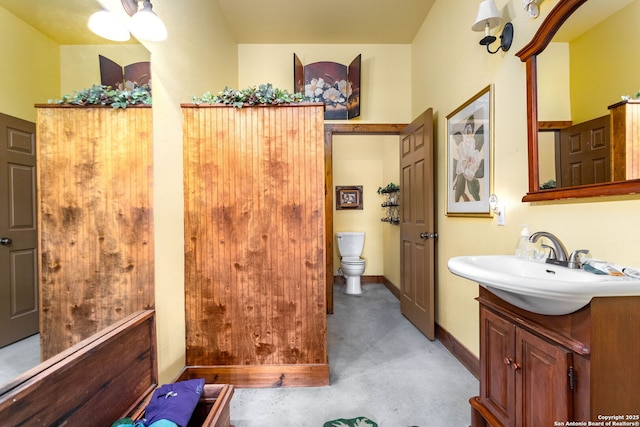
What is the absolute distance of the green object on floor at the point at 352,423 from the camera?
1.54m

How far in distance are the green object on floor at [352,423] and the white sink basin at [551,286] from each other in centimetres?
106

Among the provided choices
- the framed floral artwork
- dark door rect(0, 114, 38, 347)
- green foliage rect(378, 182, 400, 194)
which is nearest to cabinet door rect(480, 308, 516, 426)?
the framed floral artwork

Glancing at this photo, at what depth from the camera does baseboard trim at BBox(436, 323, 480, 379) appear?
78.5 inches

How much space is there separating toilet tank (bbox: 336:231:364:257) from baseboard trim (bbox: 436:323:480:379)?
1.86 metres

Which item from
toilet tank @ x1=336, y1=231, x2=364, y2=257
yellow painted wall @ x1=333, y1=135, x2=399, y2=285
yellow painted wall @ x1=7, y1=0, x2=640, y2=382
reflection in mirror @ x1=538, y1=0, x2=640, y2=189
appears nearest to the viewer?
reflection in mirror @ x1=538, y1=0, x2=640, y2=189

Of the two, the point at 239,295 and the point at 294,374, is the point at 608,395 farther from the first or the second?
the point at 239,295

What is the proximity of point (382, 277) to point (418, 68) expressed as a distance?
3.08m

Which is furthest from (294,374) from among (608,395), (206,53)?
(206,53)

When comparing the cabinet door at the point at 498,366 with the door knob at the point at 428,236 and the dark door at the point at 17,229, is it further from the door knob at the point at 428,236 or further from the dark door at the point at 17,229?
the dark door at the point at 17,229

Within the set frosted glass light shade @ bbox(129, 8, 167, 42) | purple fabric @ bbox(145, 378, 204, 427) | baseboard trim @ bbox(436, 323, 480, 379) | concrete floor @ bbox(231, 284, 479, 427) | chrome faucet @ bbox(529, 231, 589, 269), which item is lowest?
concrete floor @ bbox(231, 284, 479, 427)

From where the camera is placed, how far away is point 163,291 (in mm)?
1669

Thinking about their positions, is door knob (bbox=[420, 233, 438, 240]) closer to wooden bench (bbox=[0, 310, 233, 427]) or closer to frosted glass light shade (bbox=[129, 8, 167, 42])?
wooden bench (bbox=[0, 310, 233, 427])

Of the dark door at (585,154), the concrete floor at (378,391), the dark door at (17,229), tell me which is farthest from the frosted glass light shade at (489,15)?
the concrete floor at (378,391)

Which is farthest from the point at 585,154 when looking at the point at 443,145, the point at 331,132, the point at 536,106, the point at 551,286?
the point at 331,132
